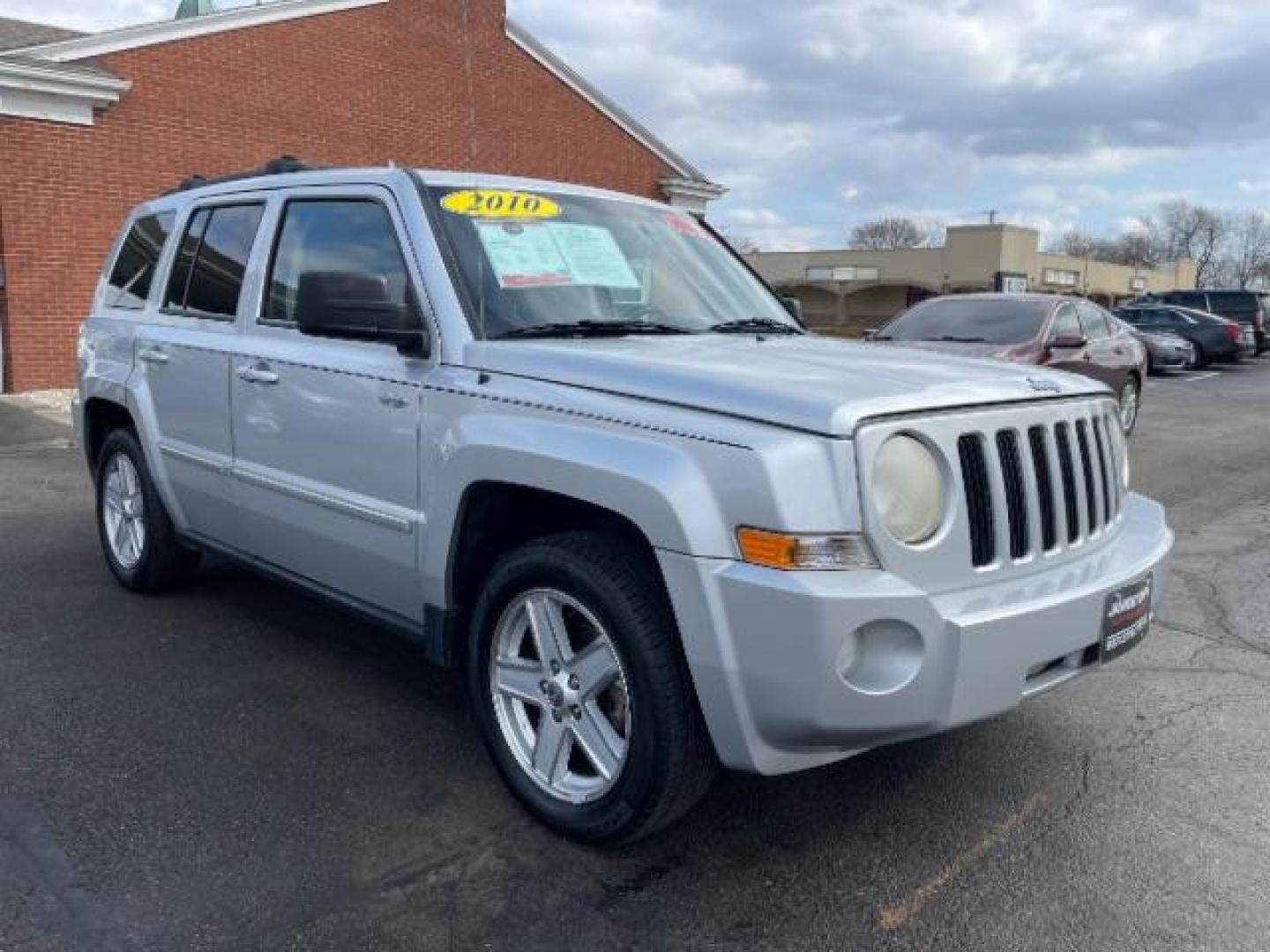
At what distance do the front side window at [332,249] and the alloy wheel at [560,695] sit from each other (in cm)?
111

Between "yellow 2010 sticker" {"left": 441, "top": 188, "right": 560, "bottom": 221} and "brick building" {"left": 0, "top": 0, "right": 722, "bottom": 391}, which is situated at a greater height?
"brick building" {"left": 0, "top": 0, "right": 722, "bottom": 391}

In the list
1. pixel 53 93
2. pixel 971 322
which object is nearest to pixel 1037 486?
pixel 971 322

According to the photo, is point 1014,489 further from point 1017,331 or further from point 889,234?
point 889,234

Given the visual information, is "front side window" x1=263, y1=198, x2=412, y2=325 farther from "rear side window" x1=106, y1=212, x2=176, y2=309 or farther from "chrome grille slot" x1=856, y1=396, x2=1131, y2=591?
"chrome grille slot" x1=856, y1=396, x2=1131, y2=591

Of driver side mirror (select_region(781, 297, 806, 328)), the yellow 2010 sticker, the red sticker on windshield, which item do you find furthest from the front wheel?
the yellow 2010 sticker

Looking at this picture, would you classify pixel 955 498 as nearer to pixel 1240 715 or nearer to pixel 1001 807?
pixel 1001 807

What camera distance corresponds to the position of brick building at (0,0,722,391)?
42.7 ft

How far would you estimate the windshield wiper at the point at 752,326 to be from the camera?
402 cm

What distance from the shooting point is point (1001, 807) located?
3346mm

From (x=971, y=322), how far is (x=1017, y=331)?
0.44 meters

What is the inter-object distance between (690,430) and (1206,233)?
415ft

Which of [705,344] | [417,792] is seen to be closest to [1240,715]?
[705,344]

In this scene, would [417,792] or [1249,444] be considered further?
[1249,444]

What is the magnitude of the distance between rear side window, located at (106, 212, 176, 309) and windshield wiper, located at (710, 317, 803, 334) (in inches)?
107
